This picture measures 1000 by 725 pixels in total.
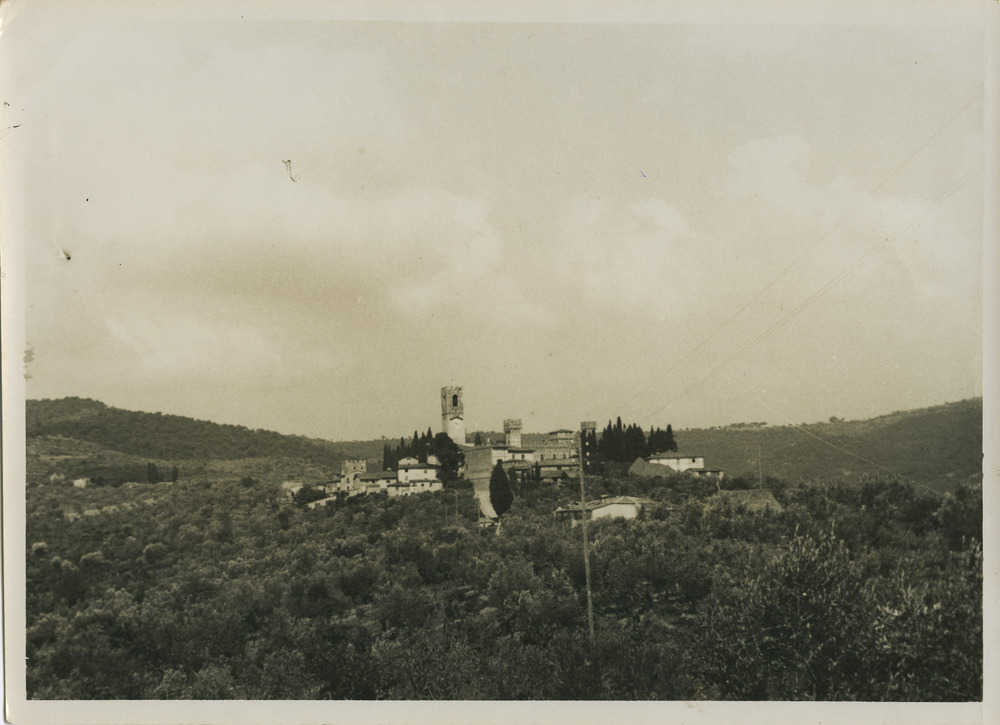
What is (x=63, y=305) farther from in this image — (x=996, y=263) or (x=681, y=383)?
(x=996, y=263)

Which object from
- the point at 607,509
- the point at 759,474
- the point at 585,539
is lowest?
the point at 585,539

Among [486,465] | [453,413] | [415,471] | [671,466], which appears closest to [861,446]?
[671,466]

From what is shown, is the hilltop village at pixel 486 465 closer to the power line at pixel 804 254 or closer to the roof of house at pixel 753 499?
the roof of house at pixel 753 499

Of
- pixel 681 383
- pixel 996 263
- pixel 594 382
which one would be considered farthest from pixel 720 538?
pixel 996 263

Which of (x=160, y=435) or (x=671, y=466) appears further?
(x=160, y=435)

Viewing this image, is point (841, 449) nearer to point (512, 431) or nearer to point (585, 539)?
point (585, 539)

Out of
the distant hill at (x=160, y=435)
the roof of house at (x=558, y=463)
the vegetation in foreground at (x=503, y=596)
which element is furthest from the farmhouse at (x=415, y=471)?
the roof of house at (x=558, y=463)
